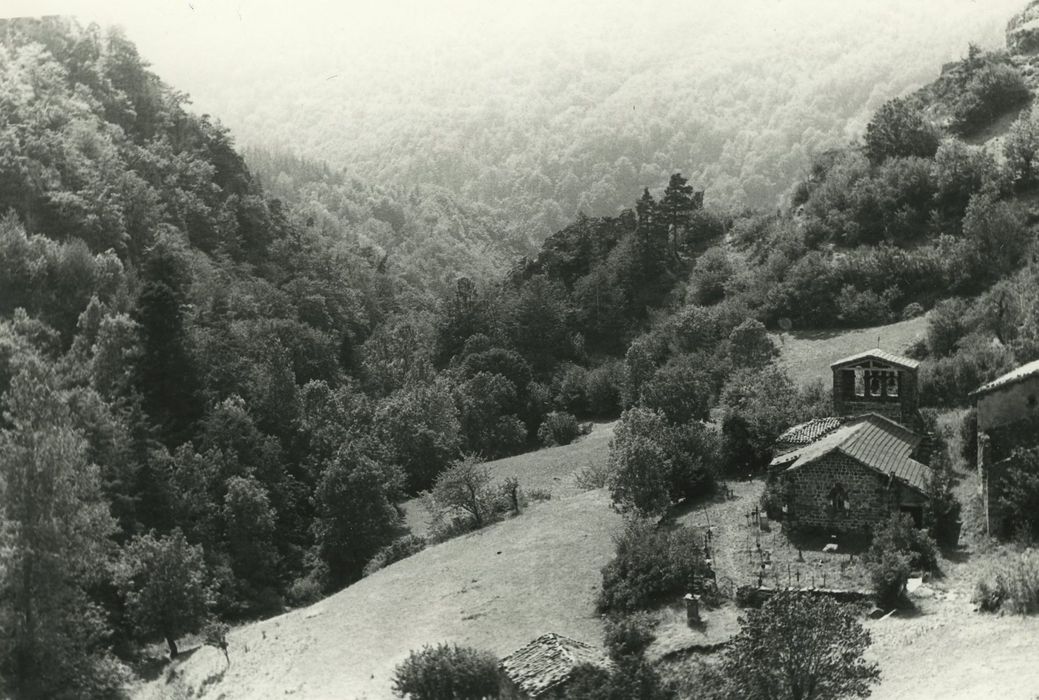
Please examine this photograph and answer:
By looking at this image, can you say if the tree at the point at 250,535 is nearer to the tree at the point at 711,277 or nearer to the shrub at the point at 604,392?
the shrub at the point at 604,392

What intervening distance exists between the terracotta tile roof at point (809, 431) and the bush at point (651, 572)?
672cm

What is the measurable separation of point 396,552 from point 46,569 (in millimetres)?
14919

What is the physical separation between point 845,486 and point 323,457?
32829mm

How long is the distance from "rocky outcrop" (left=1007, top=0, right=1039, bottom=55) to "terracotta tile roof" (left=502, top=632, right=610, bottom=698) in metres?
68.2

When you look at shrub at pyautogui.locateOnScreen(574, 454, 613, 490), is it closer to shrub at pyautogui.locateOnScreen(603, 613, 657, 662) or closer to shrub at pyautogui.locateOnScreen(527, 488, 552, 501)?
shrub at pyautogui.locateOnScreen(527, 488, 552, 501)

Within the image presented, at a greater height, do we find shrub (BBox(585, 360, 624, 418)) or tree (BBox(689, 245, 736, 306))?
tree (BBox(689, 245, 736, 306))

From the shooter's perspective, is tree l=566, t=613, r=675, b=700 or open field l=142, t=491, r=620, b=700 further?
open field l=142, t=491, r=620, b=700

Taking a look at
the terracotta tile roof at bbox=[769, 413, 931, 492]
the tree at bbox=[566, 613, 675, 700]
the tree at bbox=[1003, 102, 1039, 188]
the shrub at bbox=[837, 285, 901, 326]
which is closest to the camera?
the tree at bbox=[566, 613, 675, 700]

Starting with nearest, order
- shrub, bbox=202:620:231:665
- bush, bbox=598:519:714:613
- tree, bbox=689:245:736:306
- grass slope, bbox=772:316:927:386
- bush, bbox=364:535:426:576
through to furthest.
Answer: bush, bbox=598:519:714:613, shrub, bbox=202:620:231:665, bush, bbox=364:535:426:576, grass slope, bbox=772:316:927:386, tree, bbox=689:245:736:306

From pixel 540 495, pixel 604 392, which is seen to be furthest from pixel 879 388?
pixel 604 392

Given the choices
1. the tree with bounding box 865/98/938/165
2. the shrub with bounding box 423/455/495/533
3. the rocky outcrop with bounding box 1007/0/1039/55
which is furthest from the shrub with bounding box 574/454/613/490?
the rocky outcrop with bounding box 1007/0/1039/55

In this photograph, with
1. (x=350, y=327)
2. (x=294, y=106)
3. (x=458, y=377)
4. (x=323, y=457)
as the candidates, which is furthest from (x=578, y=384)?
(x=294, y=106)

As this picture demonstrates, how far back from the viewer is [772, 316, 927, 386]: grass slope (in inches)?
2147

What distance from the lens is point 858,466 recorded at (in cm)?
3253
